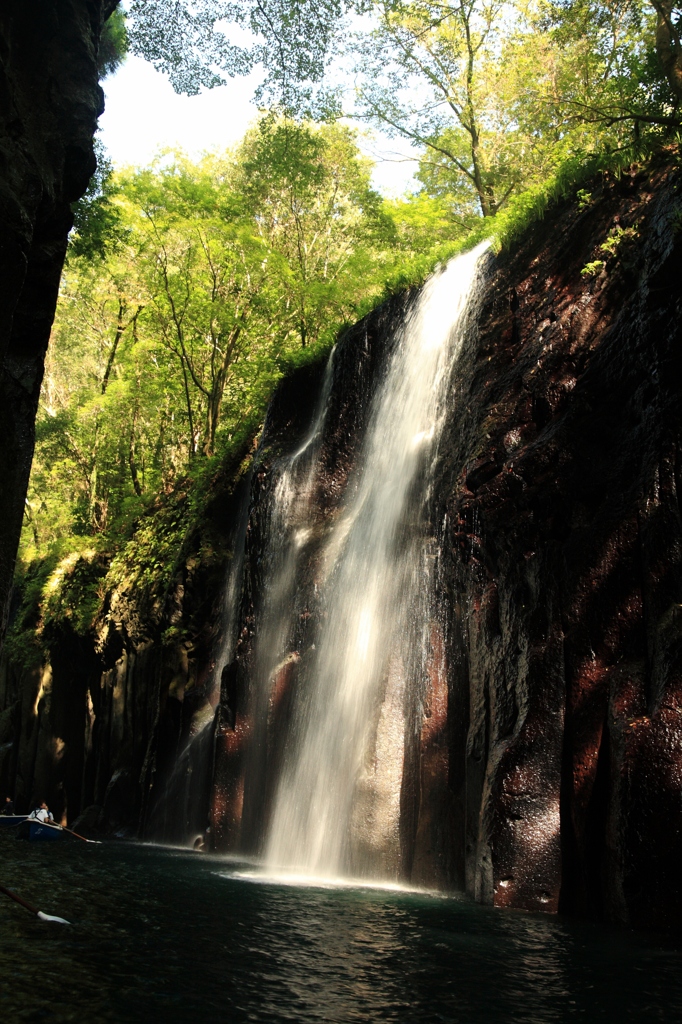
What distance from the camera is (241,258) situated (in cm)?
2253

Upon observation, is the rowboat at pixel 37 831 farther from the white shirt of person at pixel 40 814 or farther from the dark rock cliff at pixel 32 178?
the dark rock cliff at pixel 32 178

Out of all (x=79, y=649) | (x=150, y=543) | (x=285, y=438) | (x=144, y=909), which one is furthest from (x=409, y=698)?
(x=79, y=649)

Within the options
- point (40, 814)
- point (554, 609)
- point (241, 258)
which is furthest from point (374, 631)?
point (241, 258)

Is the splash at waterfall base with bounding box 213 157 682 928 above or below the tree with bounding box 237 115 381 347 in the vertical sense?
below

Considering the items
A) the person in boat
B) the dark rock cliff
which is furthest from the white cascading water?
the person in boat

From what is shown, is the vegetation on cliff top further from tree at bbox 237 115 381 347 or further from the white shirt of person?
the white shirt of person

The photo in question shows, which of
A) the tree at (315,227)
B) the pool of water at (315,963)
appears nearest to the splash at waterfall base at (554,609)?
the pool of water at (315,963)

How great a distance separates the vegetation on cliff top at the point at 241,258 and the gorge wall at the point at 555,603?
3.00 m

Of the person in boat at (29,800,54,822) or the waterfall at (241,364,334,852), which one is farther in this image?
the person in boat at (29,800,54,822)

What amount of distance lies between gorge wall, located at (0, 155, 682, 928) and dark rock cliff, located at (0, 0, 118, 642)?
5.11 meters

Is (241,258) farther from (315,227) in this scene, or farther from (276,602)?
(276,602)

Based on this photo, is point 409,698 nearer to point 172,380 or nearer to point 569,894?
point 569,894

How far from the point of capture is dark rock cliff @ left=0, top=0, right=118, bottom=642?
5266 millimetres

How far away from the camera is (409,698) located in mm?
10219
